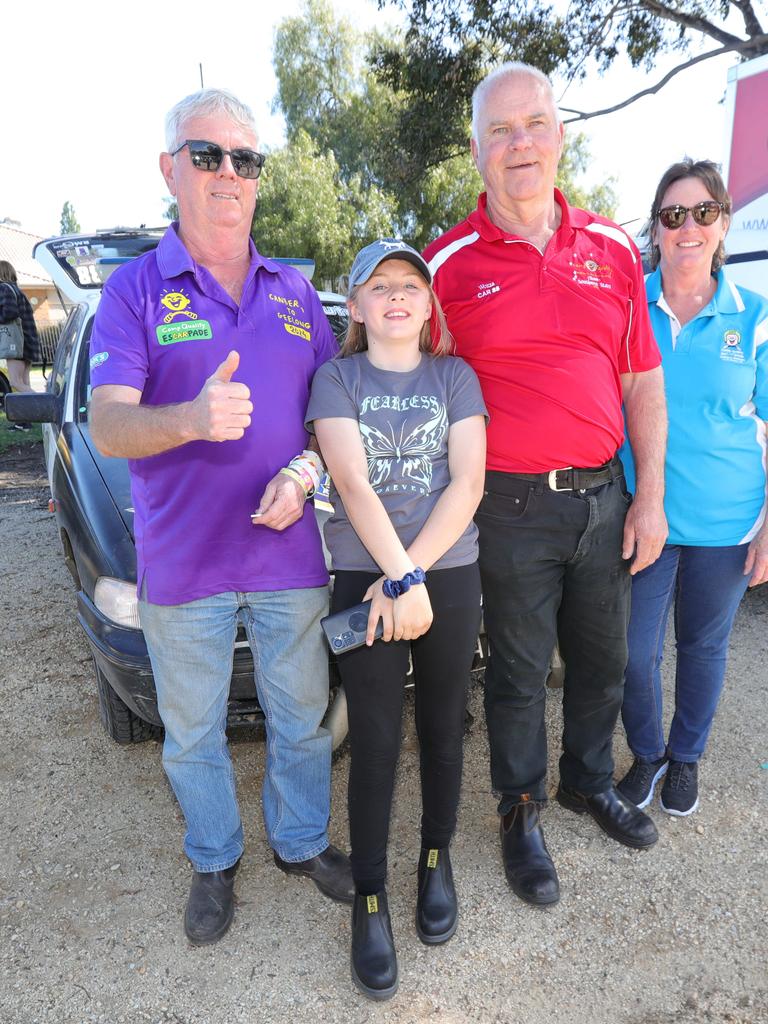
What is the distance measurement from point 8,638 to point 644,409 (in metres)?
3.72

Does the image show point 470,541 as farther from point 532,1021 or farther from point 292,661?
point 532,1021

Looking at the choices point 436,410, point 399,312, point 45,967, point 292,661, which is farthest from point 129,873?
point 399,312

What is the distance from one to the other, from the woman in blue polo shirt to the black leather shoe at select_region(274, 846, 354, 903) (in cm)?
120

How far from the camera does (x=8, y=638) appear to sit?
4.46 meters

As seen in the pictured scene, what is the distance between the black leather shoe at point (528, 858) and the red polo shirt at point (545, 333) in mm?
1193

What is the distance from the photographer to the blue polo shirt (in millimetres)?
2539

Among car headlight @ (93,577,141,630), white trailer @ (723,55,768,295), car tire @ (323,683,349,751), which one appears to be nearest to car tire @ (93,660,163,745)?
car headlight @ (93,577,141,630)

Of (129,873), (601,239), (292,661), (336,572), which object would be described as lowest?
(129,873)

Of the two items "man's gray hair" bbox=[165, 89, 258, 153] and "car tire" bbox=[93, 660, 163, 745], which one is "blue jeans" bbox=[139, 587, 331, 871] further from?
"man's gray hair" bbox=[165, 89, 258, 153]

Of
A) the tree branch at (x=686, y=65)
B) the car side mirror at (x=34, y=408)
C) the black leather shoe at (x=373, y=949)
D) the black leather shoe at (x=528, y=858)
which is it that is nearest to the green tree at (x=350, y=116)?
the tree branch at (x=686, y=65)

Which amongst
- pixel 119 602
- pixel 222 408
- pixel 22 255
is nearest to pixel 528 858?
pixel 119 602

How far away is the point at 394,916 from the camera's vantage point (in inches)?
94.9

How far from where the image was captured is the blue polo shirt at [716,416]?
254 centimetres

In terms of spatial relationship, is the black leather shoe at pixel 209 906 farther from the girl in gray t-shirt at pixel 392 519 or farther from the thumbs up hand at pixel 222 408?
the thumbs up hand at pixel 222 408
